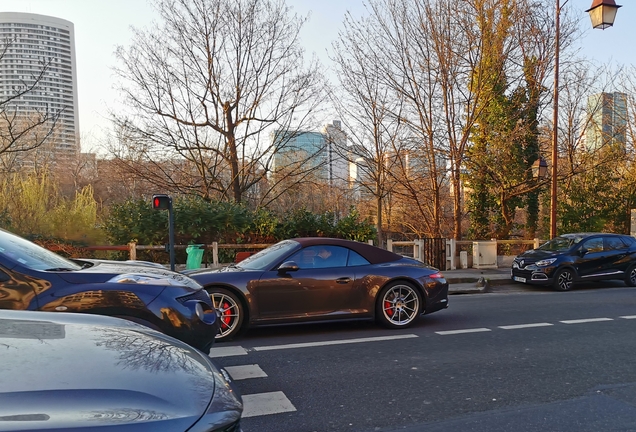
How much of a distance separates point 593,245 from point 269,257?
9.47 m

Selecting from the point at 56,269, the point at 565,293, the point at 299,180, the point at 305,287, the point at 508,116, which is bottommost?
the point at 565,293

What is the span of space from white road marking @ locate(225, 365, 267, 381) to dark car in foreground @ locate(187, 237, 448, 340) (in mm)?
1299

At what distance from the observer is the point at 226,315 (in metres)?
6.46

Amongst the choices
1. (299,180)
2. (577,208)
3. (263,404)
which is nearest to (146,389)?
(263,404)

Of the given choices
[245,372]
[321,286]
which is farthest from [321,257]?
[245,372]

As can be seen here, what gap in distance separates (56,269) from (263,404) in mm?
2293

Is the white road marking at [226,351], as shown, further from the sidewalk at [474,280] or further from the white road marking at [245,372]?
the sidewalk at [474,280]

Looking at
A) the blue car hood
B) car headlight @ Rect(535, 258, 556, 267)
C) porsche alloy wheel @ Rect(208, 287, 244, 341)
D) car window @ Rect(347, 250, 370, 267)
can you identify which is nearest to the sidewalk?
car headlight @ Rect(535, 258, 556, 267)

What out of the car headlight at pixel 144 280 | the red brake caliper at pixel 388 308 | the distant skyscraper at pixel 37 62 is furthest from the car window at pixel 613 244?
the distant skyscraper at pixel 37 62

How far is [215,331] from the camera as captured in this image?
4.56m

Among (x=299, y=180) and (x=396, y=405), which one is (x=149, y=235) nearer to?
(x=299, y=180)

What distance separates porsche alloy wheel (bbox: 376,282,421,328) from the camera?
6980 millimetres

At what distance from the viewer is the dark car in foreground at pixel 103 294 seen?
408 cm

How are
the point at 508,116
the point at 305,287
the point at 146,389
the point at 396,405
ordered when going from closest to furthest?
the point at 146,389 → the point at 396,405 → the point at 305,287 → the point at 508,116
